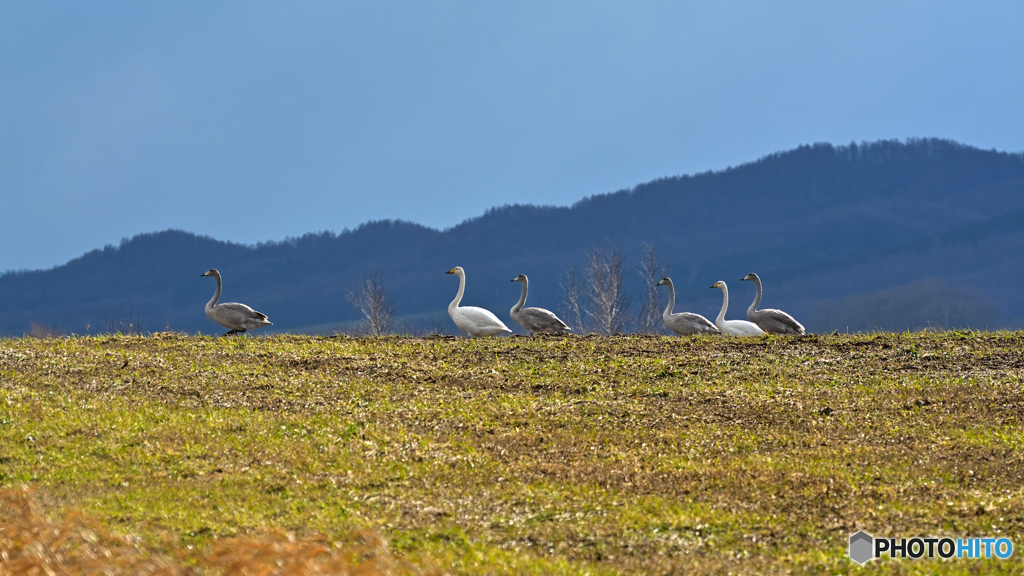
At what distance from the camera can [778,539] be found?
8.05m

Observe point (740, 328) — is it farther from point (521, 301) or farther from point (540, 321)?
point (521, 301)

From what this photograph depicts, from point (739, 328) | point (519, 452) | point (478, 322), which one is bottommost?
point (519, 452)

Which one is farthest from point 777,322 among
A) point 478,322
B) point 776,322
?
point 478,322

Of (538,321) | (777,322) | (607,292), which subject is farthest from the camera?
(607,292)

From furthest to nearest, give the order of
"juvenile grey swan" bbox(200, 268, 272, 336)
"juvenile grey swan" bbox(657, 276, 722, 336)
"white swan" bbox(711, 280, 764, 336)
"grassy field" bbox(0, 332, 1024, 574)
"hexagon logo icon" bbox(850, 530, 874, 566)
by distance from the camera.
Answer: "juvenile grey swan" bbox(657, 276, 722, 336) → "juvenile grey swan" bbox(200, 268, 272, 336) → "white swan" bbox(711, 280, 764, 336) → "grassy field" bbox(0, 332, 1024, 574) → "hexagon logo icon" bbox(850, 530, 874, 566)

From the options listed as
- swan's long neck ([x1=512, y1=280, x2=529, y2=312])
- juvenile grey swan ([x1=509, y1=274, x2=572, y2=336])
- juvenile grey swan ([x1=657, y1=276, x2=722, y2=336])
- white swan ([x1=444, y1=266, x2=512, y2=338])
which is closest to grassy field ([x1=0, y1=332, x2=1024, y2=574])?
white swan ([x1=444, y1=266, x2=512, y2=338])

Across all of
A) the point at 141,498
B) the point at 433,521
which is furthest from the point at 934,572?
the point at 141,498

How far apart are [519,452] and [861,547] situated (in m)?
4.23

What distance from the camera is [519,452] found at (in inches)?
436

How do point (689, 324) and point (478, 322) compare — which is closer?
point (478, 322)

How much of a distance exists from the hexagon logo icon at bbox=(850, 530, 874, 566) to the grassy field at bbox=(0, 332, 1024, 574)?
12 centimetres

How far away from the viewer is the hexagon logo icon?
7.60 meters

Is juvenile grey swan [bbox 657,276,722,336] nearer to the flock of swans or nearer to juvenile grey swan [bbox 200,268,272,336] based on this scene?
the flock of swans

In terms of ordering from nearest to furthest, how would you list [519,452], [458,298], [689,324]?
[519,452] → [689,324] → [458,298]
